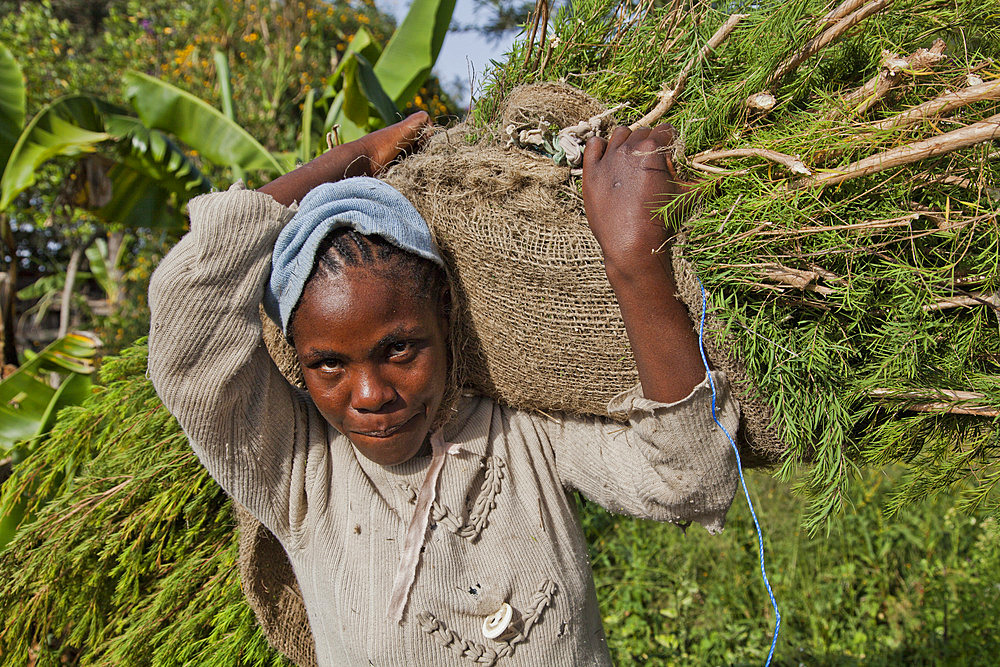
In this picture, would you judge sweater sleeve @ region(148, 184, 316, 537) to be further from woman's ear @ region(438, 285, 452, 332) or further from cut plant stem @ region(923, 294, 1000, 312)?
cut plant stem @ region(923, 294, 1000, 312)

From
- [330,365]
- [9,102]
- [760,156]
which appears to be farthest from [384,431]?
[9,102]

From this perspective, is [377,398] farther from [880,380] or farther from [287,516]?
[880,380]

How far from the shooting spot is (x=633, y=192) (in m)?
1.05

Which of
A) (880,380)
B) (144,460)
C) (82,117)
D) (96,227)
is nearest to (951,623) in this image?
(880,380)

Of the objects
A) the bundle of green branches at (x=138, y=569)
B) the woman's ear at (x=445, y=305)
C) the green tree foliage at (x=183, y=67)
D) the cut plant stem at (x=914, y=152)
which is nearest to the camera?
the cut plant stem at (x=914, y=152)

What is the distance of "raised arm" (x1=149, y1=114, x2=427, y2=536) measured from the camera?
111 centimetres

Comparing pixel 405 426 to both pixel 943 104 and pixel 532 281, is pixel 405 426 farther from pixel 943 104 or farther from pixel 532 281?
pixel 943 104

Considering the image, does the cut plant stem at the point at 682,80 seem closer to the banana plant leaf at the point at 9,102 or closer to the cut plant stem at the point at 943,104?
the cut plant stem at the point at 943,104

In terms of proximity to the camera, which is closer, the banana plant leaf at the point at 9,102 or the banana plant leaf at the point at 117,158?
the banana plant leaf at the point at 117,158

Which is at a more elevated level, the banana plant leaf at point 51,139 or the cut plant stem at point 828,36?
the banana plant leaf at point 51,139

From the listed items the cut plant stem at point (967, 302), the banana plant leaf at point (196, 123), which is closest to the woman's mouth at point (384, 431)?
the cut plant stem at point (967, 302)

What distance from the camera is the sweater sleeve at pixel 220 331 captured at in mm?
1113

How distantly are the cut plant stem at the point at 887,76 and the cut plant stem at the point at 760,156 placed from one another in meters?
0.11

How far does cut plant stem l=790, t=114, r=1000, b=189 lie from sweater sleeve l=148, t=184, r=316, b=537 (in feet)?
2.70
